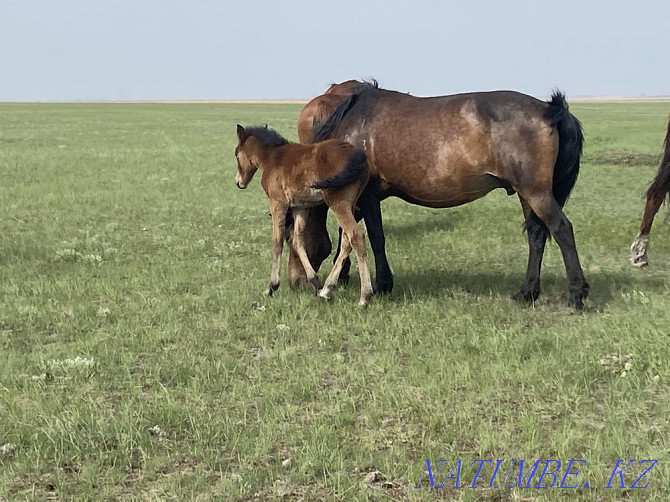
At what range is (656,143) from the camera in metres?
28.3

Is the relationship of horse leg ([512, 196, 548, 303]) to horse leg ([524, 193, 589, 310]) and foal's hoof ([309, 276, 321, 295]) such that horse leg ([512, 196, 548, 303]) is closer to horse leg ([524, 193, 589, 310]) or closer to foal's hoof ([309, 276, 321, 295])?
horse leg ([524, 193, 589, 310])

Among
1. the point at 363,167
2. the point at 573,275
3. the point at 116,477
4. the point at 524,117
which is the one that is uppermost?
the point at 524,117

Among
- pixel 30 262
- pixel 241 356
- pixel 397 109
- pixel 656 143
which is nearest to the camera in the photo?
pixel 241 356

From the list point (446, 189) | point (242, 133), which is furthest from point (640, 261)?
point (242, 133)

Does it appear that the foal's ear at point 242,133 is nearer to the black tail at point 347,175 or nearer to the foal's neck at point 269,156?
the foal's neck at point 269,156

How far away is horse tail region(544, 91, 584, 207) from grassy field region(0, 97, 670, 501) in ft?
4.67

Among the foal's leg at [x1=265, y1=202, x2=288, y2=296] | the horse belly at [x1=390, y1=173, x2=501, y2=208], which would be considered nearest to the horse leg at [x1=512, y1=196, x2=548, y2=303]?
the horse belly at [x1=390, y1=173, x2=501, y2=208]

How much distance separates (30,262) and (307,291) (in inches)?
158

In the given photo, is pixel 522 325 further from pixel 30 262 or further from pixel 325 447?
pixel 30 262

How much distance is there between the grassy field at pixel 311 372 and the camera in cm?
348

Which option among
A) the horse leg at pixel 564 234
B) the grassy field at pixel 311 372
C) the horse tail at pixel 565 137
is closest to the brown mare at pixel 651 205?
the grassy field at pixel 311 372

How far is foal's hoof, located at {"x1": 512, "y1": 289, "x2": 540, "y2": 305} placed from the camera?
667 centimetres

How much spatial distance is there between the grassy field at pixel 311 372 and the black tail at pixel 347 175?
128 cm

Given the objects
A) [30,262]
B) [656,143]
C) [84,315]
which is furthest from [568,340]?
[656,143]
